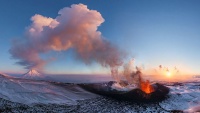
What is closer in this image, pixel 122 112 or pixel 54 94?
pixel 122 112

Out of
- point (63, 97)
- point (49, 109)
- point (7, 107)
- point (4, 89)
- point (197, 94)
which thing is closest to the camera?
point (7, 107)

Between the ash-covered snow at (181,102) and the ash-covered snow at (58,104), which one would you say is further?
the ash-covered snow at (181,102)

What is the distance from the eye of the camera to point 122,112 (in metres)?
38.9

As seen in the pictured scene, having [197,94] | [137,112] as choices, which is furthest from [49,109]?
[197,94]

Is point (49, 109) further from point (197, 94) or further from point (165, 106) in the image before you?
point (197, 94)

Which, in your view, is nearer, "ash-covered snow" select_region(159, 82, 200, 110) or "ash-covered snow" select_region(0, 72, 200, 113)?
"ash-covered snow" select_region(0, 72, 200, 113)

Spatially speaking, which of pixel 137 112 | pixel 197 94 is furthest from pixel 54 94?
pixel 197 94

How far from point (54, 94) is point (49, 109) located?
11.9m

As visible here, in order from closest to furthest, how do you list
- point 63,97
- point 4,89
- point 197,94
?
1. point 4,89
2. point 63,97
3. point 197,94

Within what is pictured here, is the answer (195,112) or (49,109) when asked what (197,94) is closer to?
(195,112)

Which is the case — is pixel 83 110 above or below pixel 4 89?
below

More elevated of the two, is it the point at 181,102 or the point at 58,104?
the point at 58,104

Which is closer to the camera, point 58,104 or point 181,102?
point 58,104

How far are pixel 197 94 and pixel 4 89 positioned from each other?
5245 centimetres
